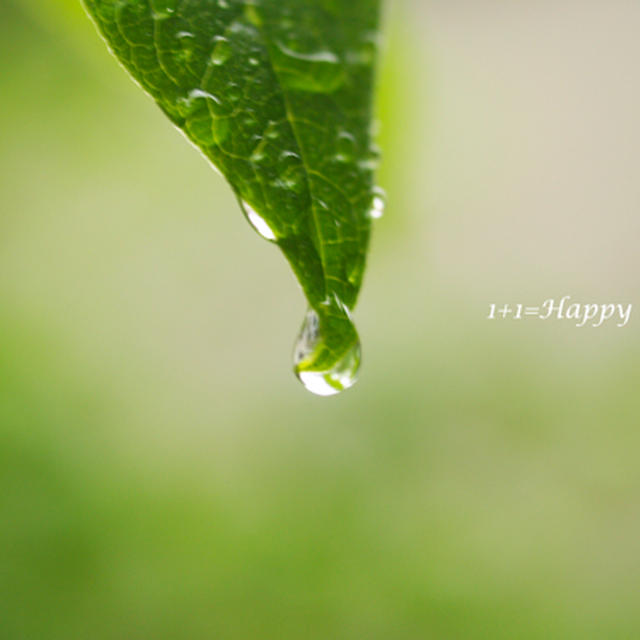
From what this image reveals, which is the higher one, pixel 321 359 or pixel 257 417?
pixel 321 359

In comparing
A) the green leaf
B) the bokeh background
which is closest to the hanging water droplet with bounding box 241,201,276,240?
the green leaf

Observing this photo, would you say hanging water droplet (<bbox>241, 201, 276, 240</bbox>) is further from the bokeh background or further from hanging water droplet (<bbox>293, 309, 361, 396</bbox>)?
the bokeh background

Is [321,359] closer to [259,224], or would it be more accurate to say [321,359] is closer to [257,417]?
[259,224]

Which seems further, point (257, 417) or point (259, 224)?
point (257, 417)

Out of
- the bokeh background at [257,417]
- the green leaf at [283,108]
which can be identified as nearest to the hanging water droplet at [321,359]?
the green leaf at [283,108]

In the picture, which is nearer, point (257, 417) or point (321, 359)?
point (321, 359)

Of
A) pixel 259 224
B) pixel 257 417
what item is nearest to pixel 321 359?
pixel 259 224

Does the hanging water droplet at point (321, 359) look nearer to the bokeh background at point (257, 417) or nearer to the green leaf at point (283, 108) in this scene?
the green leaf at point (283, 108)

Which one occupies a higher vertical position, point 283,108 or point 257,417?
point 283,108
